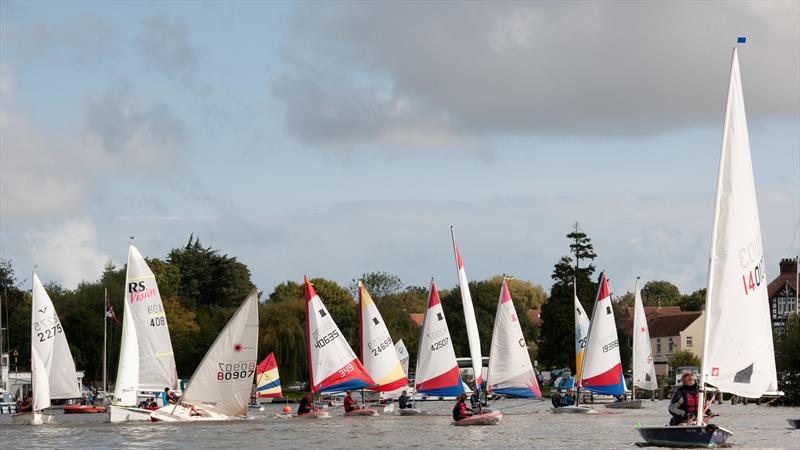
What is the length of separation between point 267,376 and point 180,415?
36535 millimetres

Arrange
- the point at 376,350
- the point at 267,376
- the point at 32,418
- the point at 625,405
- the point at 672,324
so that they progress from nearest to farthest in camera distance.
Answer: the point at 32,418, the point at 376,350, the point at 625,405, the point at 267,376, the point at 672,324

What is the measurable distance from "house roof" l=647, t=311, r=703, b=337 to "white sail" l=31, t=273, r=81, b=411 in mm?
87547

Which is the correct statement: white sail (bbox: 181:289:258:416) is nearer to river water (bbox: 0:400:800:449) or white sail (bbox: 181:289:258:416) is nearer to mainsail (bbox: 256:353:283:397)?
river water (bbox: 0:400:800:449)

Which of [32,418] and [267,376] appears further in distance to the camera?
[267,376]

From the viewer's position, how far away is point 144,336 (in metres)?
54.7

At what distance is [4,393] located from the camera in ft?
276

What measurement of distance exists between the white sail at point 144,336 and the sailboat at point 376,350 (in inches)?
387

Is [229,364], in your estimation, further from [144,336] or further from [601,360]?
[601,360]

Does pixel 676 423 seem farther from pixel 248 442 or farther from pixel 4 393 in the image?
pixel 4 393

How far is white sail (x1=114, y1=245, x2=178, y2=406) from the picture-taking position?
53906mm

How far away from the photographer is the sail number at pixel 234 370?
5131cm

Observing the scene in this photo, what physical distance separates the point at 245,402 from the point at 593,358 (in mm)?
20809

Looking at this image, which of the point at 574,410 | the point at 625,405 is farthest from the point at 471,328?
the point at 625,405

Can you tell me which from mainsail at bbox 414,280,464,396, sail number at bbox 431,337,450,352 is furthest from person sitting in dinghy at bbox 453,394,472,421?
sail number at bbox 431,337,450,352
